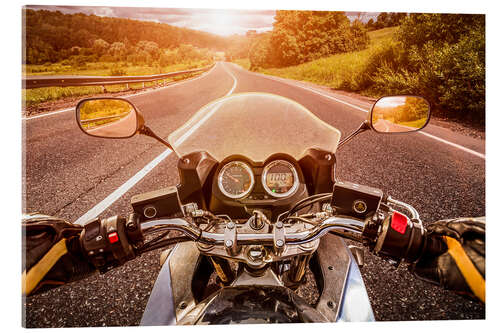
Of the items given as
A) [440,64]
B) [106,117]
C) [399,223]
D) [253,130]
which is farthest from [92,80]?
[440,64]

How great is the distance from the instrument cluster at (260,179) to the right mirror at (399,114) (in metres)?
0.42

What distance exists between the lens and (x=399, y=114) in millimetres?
1126

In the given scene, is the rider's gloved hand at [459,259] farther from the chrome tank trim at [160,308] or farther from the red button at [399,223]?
the chrome tank trim at [160,308]

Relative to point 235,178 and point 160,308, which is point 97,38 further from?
point 160,308

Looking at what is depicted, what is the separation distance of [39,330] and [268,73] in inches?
115

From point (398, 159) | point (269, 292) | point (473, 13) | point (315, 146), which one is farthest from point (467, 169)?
point (269, 292)

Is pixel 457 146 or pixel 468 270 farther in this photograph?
pixel 457 146

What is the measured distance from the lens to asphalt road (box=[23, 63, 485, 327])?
1361mm

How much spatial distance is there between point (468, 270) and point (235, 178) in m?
0.75

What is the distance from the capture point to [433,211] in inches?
78.9

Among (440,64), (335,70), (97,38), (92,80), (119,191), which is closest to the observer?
(97,38)

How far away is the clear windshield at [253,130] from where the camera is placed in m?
1.13
